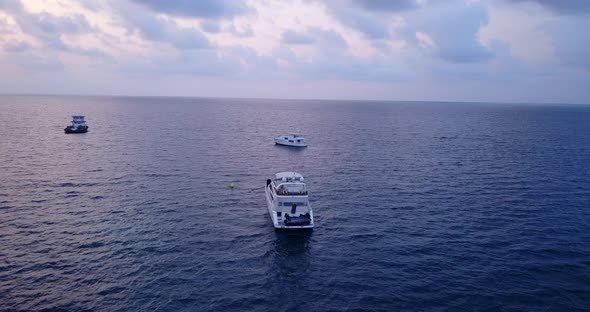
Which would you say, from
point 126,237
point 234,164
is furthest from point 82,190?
point 234,164

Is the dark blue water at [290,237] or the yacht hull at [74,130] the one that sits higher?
the yacht hull at [74,130]

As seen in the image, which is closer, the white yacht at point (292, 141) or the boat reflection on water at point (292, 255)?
the boat reflection on water at point (292, 255)

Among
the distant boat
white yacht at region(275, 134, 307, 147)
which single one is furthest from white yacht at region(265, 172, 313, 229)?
the distant boat

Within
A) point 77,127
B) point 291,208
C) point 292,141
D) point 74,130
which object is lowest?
point 291,208

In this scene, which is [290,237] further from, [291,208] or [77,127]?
[77,127]

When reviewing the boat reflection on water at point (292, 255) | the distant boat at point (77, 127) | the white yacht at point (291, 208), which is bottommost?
the boat reflection on water at point (292, 255)

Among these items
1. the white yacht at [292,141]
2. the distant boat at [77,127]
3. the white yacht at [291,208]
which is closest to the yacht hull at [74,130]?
the distant boat at [77,127]

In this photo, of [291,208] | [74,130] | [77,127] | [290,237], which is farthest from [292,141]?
[77,127]

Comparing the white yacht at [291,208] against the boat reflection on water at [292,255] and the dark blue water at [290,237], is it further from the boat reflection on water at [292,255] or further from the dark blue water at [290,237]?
the dark blue water at [290,237]

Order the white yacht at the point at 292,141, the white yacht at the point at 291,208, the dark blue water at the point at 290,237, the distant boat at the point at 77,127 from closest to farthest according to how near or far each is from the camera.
A: the dark blue water at the point at 290,237, the white yacht at the point at 291,208, the white yacht at the point at 292,141, the distant boat at the point at 77,127
